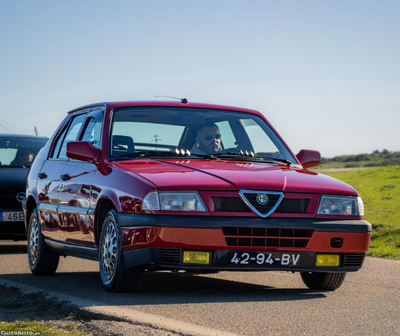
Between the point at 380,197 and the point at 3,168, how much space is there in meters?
22.9

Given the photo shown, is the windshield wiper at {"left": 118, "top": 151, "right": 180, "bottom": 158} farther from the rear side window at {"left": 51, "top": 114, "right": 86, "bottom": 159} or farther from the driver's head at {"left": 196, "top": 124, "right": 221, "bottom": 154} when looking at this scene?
the rear side window at {"left": 51, "top": 114, "right": 86, "bottom": 159}

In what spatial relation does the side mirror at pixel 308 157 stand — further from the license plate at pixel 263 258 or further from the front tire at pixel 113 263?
the front tire at pixel 113 263

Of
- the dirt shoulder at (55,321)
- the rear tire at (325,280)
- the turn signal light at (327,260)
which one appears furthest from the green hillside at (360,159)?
the dirt shoulder at (55,321)

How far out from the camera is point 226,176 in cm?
680

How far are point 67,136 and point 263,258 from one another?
3.62 meters

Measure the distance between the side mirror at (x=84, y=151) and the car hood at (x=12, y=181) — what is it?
5.06m

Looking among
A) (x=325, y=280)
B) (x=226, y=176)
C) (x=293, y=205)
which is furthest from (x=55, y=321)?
(x=325, y=280)

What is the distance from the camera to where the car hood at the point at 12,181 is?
1245cm

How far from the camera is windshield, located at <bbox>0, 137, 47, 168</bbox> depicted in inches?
527

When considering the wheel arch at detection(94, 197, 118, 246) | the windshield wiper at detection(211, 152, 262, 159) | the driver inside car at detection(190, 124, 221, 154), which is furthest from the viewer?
the driver inside car at detection(190, 124, 221, 154)

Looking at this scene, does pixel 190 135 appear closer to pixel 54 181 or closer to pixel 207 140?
pixel 207 140

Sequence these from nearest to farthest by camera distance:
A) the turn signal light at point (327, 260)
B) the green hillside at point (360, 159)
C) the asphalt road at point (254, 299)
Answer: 1. the asphalt road at point (254, 299)
2. the turn signal light at point (327, 260)
3. the green hillside at point (360, 159)

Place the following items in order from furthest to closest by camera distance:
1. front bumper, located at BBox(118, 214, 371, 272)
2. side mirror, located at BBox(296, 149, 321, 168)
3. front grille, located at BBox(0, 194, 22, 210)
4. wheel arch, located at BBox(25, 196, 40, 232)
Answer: front grille, located at BBox(0, 194, 22, 210) < wheel arch, located at BBox(25, 196, 40, 232) < side mirror, located at BBox(296, 149, 321, 168) < front bumper, located at BBox(118, 214, 371, 272)

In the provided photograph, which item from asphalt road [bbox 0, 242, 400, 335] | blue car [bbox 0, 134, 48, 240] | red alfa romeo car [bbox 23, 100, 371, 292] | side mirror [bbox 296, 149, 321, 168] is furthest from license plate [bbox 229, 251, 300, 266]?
blue car [bbox 0, 134, 48, 240]
